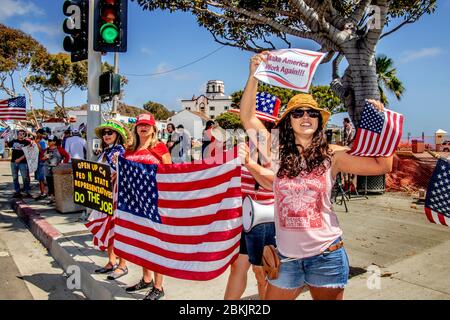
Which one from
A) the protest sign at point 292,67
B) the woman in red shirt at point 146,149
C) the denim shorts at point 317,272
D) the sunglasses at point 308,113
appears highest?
the protest sign at point 292,67

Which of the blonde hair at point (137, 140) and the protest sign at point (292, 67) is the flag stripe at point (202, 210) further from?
the protest sign at point (292, 67)

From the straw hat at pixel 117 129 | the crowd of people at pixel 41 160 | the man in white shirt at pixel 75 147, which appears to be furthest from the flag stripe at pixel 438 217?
the crowd of people at pixel 41 160

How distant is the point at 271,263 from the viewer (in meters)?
2.51

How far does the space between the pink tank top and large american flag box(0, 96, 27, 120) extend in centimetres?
1812

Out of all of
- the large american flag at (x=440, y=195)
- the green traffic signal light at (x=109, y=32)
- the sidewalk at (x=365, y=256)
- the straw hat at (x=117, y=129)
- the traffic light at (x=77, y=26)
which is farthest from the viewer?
the traffic light at (x=77, y=26)

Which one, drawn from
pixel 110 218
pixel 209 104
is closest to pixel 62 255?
pixel 110 218

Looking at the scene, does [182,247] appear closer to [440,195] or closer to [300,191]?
[300,191]

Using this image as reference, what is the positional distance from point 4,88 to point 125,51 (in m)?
26.0

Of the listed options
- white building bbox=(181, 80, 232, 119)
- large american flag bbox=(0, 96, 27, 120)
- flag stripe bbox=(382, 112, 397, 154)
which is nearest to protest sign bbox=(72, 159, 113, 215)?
flag stripe bbox=(382, 112, 397, 154)

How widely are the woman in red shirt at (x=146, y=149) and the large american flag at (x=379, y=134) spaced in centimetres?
229

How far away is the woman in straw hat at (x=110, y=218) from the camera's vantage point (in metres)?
4.57

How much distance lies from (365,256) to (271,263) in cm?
325

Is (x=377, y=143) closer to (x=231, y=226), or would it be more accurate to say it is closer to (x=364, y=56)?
(x=231, y=226)

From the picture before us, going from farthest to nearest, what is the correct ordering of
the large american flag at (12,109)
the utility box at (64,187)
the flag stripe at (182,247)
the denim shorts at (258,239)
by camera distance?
the large american flag at (12,109) < the utility box at (64,187) < the flag stripe at (182,247) < the denim shorts at (258,239)
